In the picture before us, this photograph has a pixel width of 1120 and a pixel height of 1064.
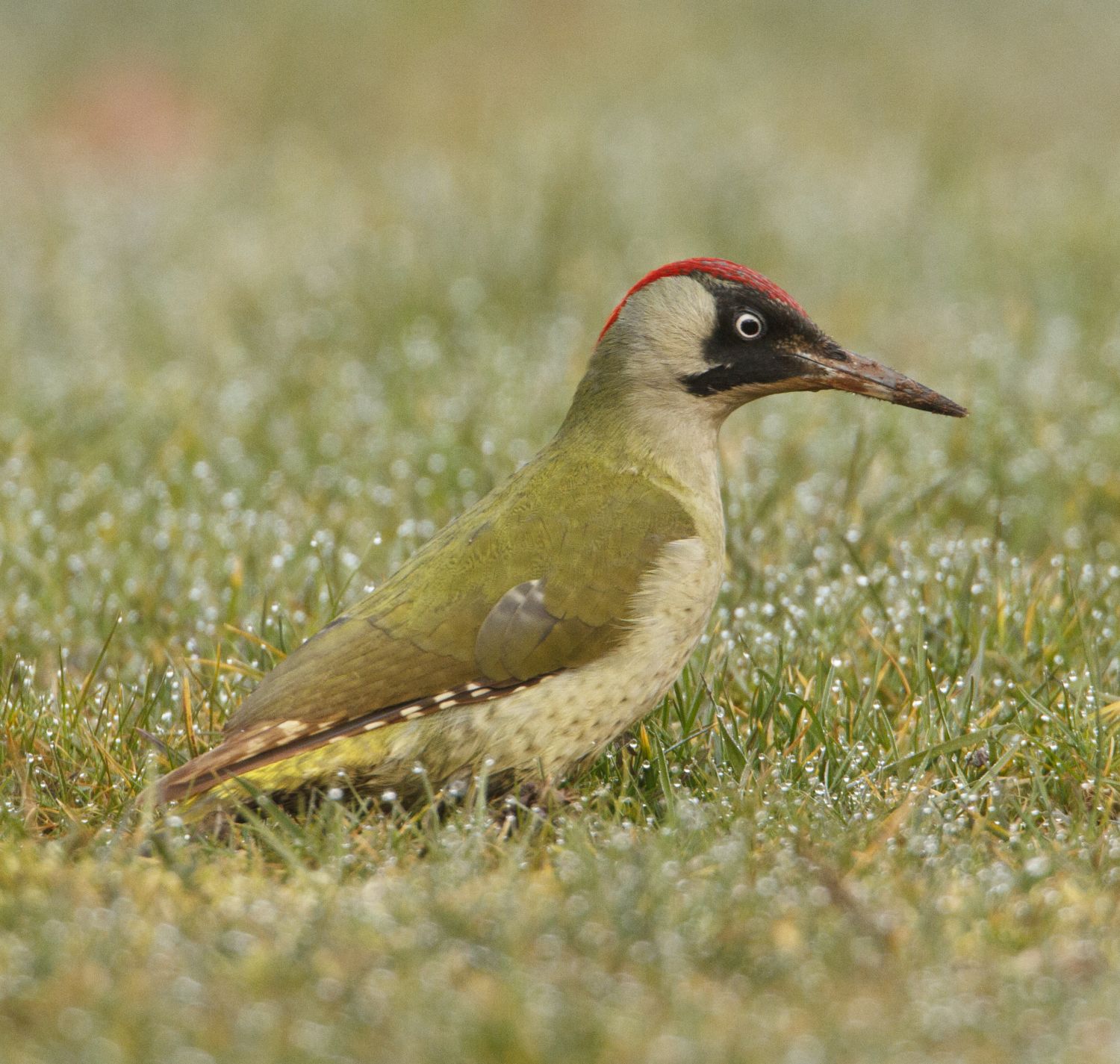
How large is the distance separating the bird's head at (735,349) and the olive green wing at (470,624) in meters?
0.31

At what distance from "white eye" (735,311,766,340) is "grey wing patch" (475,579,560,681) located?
0.85 metres

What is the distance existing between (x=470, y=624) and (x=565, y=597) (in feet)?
0.72

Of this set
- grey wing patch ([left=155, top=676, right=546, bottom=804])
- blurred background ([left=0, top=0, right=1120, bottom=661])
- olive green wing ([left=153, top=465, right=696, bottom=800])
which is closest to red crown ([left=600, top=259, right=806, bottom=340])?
olive green wing ([left=153, top=465, right=696, bottom=800])

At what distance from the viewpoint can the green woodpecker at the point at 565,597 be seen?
11.6 ft

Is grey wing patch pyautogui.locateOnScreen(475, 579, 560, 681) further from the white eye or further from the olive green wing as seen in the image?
the white eye

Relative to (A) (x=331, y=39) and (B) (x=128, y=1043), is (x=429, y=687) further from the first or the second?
(A) (x=331, y=39)

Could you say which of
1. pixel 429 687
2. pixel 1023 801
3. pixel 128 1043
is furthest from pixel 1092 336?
pixel 128 1043

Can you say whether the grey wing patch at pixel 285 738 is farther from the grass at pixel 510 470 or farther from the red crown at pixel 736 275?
the red crown at pixel 736 275

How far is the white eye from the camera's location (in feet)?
13.2

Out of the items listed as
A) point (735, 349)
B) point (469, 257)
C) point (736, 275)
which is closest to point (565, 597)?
point (735, 349)

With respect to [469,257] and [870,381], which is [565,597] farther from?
[469,257]

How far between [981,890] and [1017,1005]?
456 millimetres

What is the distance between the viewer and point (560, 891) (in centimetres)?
301

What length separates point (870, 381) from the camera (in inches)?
160
